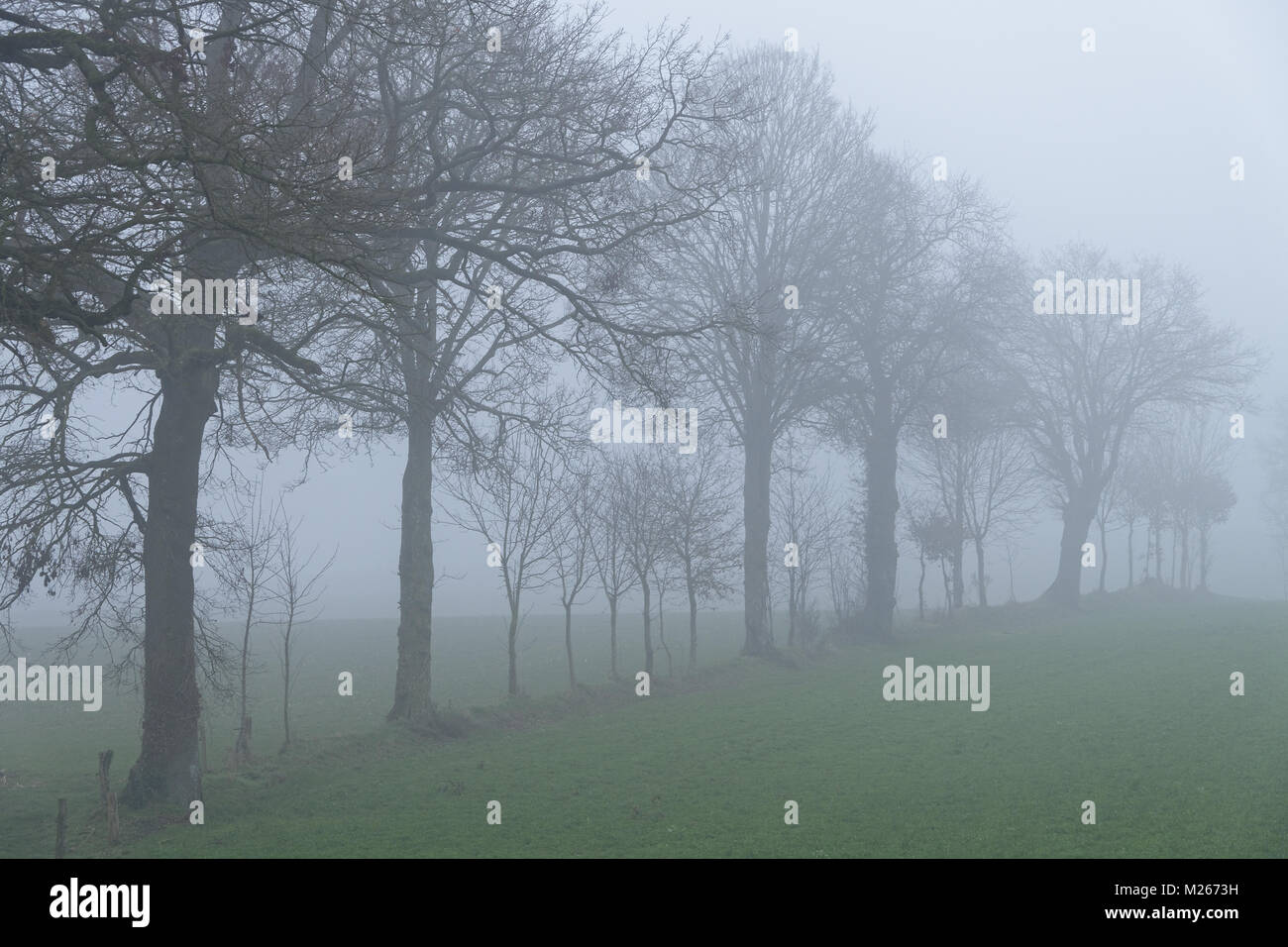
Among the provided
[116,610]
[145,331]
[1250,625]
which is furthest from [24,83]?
[1250,625]

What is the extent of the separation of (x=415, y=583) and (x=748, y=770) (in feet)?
24.8

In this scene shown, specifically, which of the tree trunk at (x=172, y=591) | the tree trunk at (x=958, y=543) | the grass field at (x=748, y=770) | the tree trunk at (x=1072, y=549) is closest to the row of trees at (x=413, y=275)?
the tree trunk at (x=172, y=591)

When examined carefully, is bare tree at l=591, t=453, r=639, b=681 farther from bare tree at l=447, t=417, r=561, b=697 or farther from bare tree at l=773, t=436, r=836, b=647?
bare tree at l=773, t=436, r=836, b=647

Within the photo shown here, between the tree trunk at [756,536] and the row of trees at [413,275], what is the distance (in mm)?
88

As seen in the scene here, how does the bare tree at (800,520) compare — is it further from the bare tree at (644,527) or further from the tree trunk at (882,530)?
the bare tree at (644,527)

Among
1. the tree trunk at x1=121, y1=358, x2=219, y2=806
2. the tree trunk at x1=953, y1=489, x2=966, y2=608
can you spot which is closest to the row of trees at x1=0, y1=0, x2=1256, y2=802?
the tree trunk at x1=121, y1=358, x2=219, y2=806

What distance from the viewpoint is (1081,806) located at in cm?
1127

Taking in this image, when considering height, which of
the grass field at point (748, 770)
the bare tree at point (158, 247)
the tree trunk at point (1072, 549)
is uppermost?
the bare tree at point (158, 247)

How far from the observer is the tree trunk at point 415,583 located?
18.7m

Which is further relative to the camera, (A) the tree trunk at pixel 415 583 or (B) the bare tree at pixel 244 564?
(A) the tree trunk at pixel 415 583

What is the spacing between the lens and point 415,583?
745 inches

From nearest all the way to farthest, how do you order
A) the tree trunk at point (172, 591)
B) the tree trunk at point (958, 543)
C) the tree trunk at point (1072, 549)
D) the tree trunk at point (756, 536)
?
the tree trunk at point (172, 591)
the tree trunk at point (756, 536)
the tree trunk at point (958, 543)
the tree trunk at point (1072, 549)

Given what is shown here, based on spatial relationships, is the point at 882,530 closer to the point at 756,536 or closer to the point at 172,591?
the point at 756,536
